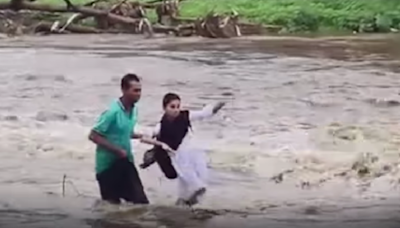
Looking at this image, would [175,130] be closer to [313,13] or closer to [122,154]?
[122,154]

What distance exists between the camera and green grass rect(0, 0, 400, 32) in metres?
18.8

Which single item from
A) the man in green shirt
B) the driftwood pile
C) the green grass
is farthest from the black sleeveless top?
the green grass

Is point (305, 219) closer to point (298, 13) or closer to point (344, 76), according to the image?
point (344, 76)

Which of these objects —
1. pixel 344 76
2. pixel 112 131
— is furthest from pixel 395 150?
pixel 344 76

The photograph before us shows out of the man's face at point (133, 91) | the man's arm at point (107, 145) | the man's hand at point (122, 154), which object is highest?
the man's face at point (133, 91)

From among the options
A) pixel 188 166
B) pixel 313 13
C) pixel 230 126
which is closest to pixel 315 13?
pixel 313 13

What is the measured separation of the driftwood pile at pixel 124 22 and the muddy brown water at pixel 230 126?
1.32 feet

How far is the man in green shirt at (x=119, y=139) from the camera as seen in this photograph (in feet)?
18.0

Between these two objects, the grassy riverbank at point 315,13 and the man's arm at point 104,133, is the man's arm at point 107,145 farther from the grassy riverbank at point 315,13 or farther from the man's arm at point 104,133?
Answer: the grassy riverbank at point 315,13

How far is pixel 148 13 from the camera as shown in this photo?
19.6 meters

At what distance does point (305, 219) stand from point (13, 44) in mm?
12283

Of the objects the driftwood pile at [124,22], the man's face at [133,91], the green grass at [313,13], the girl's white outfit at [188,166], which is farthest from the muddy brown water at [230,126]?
the man's face at [133,91]

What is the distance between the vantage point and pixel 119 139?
18.2ft

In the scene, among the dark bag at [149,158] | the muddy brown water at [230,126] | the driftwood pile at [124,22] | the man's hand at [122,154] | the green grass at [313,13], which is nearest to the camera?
the man's hand at [122,154]
